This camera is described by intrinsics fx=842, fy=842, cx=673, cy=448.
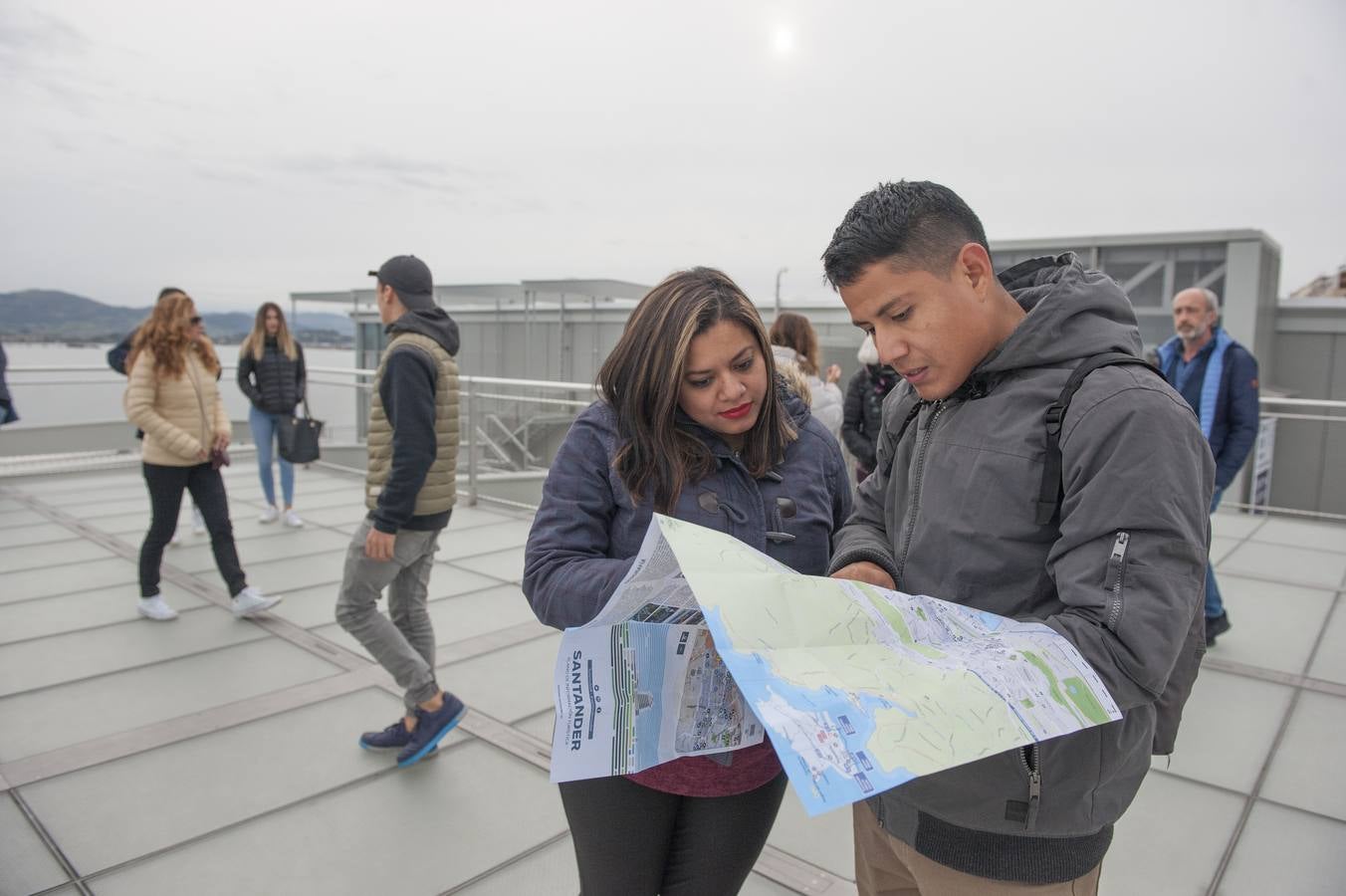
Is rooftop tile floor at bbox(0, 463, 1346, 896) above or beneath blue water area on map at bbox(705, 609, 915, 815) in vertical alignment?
beneath

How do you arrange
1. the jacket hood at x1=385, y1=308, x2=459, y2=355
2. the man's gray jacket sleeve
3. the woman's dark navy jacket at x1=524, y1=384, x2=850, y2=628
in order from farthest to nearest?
the jacket hood at x1=385, y1=308, x2=459, y2=355 → the woman's dark navy jacket at x1=524, y1=384, x2=850, y2=628 → the man's gray jacket sleeve

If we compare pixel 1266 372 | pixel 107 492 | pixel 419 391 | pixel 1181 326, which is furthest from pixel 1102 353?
pixel 1266 372

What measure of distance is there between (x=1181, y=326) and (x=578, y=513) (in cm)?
389

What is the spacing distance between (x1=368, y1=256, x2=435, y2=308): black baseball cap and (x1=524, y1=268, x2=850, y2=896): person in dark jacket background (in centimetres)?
181

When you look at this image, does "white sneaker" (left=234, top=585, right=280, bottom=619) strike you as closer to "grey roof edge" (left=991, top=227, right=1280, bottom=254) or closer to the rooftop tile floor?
the rooftop tile floor

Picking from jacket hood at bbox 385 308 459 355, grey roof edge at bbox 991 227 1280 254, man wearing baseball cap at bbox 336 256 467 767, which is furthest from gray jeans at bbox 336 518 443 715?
grey roof edge at bbox 991 227 1280 254

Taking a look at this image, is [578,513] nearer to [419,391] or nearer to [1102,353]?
[1102,353]

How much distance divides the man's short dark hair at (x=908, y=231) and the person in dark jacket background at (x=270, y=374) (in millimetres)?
6108

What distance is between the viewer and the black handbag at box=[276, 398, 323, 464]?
6.41 metres

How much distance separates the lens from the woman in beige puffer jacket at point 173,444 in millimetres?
4355

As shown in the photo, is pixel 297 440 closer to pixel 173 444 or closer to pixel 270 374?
pixel 270 374

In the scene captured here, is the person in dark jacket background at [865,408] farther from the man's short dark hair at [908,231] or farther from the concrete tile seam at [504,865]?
the man's short dark hair at [908,231]

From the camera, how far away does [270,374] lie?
20.8 ft

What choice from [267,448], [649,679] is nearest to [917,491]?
[649,679]
